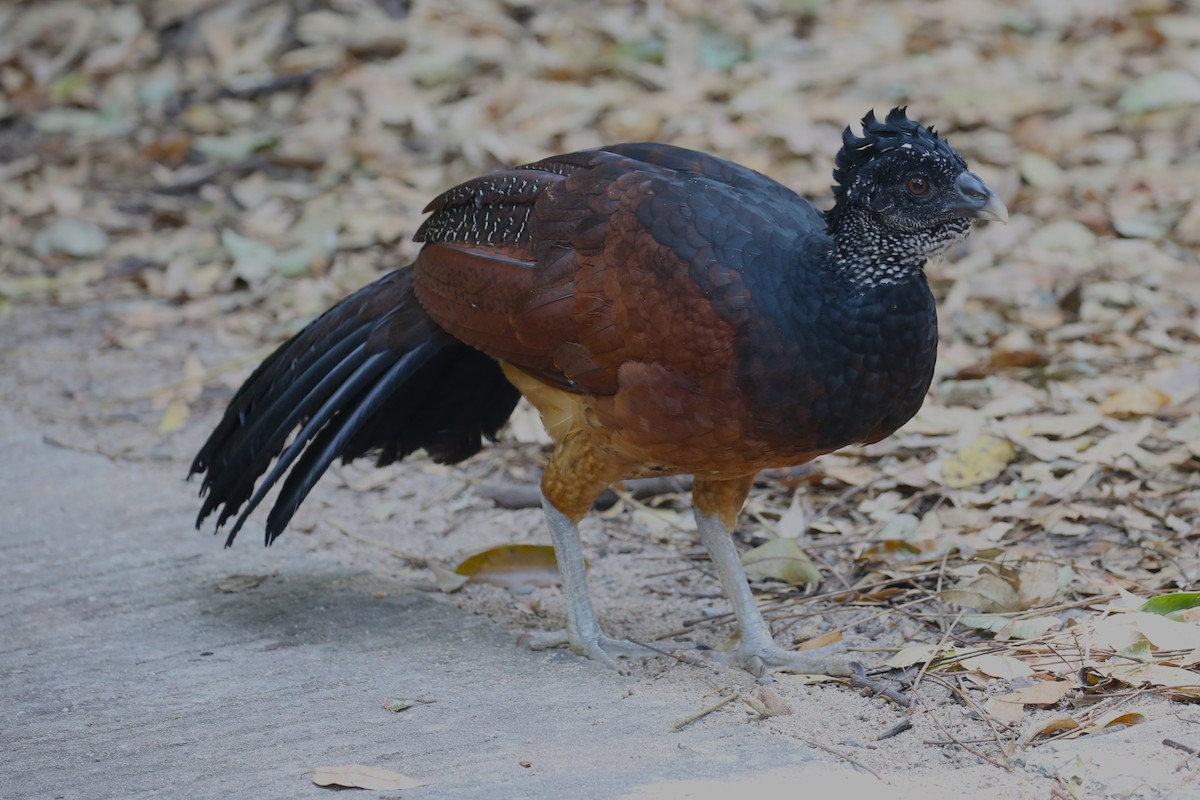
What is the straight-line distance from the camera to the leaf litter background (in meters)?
4.21

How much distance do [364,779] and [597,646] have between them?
4.05 ft

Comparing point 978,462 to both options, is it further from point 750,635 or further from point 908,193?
point 908,193

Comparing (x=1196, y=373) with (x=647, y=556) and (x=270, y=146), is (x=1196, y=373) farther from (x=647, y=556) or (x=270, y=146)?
(x=270, y=146)

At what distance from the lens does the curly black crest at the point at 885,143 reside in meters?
4.12

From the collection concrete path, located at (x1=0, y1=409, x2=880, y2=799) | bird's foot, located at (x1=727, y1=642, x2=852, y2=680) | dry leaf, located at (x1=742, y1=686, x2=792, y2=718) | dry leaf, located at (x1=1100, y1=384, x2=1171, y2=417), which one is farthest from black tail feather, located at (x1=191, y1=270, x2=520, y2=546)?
dry leaf, located at (x1=1100, y1=384, x2=1171, y2=417)

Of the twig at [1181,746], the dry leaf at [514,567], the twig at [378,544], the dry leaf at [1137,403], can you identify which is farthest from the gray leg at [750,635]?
the dry leaf at [1137,403]

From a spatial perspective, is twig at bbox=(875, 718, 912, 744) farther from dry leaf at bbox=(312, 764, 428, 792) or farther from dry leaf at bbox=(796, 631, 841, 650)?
dry leaf at bbox=(312, 764, 428, 792)

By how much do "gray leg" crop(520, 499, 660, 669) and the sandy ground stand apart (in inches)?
3.2

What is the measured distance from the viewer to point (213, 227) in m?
8.72

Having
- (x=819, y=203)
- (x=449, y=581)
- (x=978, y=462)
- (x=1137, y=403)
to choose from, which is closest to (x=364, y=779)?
(x=449, y=581)

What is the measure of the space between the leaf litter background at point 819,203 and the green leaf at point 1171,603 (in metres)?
0.01

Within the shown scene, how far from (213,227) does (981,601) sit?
5.82 metres

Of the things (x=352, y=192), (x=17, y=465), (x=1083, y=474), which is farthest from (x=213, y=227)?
(x=1083, y=474)

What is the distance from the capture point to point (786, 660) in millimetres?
4387
